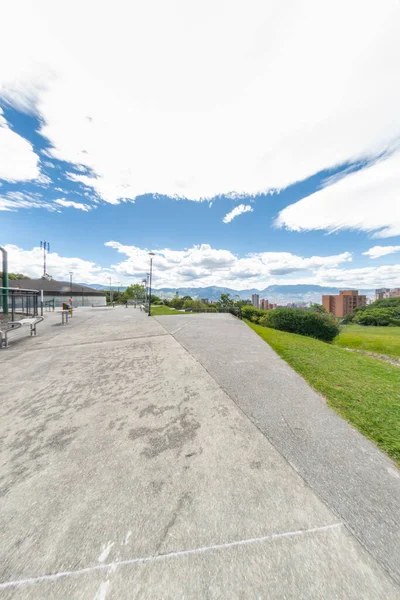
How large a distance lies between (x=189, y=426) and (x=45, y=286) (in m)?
52.8

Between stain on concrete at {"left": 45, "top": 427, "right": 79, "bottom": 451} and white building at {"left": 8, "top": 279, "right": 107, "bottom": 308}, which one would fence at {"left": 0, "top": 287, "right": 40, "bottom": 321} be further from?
white building at {"left": 8, "top": 279, "right": 107, "bottom": 308}

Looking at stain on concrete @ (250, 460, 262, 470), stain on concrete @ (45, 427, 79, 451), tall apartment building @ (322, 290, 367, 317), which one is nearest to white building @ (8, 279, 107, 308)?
stain on concrete @ (45, 427, 79, 451)

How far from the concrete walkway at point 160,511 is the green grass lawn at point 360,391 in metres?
1.43

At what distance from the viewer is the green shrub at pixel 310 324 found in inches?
491

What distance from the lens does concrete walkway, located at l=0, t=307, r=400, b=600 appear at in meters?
1.28

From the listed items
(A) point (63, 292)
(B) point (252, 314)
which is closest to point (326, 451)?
(B) point (252, 314)

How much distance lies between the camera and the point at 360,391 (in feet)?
12.4

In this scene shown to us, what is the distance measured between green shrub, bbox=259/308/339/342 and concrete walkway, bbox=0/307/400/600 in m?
11.0

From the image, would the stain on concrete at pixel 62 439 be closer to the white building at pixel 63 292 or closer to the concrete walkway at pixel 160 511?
the concrete walkway at pixel 160 511

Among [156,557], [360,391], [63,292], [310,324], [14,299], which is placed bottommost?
[156,557]

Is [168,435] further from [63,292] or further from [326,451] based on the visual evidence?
[63,292]

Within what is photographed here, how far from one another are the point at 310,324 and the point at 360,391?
31.4ft

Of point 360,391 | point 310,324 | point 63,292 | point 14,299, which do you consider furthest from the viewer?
point 63,292

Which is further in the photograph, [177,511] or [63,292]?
[63,292]
